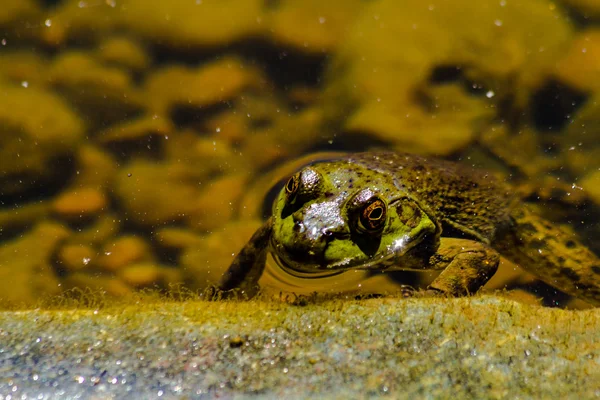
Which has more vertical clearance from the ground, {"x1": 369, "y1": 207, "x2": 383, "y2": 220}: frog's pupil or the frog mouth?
{"x1": 369, "y1": 207, "x2": 383, "y2": 220}: frog's pupil

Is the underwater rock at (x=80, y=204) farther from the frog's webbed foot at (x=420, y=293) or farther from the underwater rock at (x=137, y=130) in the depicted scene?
the frog's webbed foot at (x=420, y=293)

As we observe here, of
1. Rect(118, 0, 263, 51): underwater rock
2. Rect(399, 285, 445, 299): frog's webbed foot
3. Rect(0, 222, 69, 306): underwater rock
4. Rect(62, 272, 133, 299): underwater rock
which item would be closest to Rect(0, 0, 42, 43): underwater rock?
Rect(118, 0, 263, 51): underwater rock

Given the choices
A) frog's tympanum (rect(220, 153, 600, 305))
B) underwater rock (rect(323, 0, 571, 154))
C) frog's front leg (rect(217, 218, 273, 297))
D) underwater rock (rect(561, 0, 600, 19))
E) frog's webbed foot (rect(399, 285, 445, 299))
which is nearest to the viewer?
frog's webbed foot (rect(399, 285, 445, 299))

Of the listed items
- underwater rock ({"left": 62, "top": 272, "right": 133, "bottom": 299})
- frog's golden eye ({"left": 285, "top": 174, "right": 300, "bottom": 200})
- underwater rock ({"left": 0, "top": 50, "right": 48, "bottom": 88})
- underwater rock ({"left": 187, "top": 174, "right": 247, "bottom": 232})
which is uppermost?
underwater rock ({"left": 0, "top": 50, "right": 48, "bottom": 88})

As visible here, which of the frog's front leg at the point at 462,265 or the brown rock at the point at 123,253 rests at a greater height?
the brown rock at the point at 123,253

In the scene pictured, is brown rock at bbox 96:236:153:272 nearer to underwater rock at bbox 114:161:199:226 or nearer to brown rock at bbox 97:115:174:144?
underwater rock at bbox 114:161:199:226

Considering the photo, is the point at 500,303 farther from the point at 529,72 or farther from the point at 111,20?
the point at 111,20

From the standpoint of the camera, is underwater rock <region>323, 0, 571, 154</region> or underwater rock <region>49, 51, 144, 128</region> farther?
underwater rock <region>323, 0, 571, 154</region>

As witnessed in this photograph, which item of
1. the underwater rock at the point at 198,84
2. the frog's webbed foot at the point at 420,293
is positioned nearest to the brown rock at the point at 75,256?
the underwater rock at the point at 198,84

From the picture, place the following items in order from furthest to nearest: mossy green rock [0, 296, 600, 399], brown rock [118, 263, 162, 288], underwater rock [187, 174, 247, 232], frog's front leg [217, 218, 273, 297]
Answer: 1. underwater rock [187, 174, 247, 232]
2. brown rock [118, 263, 162, 288]
3. frog's front leg [217, 218, 273, 297]
4. mossy green rock [0, 296, 600, 399]
